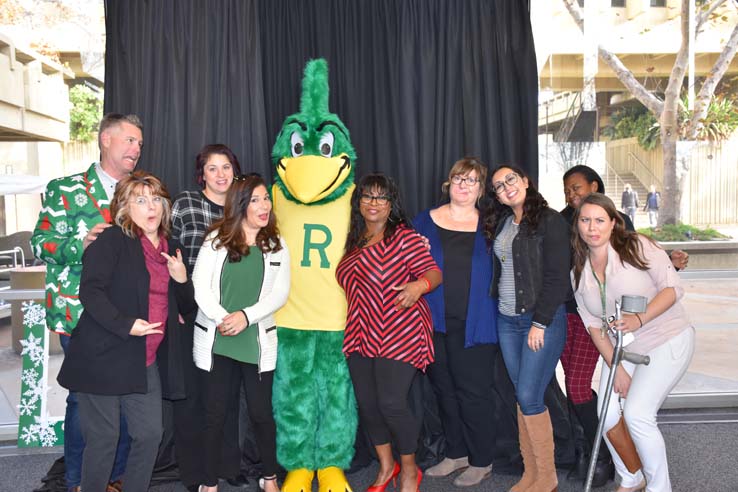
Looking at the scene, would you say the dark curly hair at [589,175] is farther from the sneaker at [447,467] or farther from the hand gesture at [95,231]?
the hand gesture at [95,231]

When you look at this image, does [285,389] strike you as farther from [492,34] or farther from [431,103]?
[492,34]

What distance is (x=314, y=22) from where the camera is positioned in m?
3.06

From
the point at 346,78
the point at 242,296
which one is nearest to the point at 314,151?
the point at 346,78

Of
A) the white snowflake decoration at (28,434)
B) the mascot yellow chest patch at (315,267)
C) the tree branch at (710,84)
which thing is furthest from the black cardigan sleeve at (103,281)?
the tree branch at (710,84)

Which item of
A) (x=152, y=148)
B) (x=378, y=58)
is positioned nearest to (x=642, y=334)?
(x=378, y=58)

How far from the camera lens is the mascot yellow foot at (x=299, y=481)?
254cm

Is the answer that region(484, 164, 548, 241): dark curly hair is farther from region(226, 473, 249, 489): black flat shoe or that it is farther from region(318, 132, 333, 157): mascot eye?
region(226, 473, 249, 489): black flat shoe

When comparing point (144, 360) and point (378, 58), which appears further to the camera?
point (378, 58)

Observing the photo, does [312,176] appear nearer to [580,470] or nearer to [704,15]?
[580,470]

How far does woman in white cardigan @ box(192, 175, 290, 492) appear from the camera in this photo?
2.34 metres

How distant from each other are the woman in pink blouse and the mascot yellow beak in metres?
1.02

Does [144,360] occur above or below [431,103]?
below

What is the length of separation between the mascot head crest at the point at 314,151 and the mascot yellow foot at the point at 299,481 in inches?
46.2

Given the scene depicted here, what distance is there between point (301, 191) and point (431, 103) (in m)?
0.98
